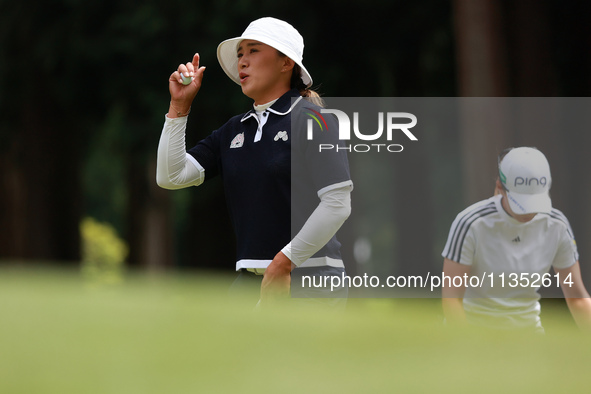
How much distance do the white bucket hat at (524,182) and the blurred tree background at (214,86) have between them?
5.59 ft

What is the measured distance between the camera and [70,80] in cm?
1573

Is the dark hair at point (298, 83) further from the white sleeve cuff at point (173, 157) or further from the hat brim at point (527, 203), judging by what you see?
the hat brim at point (527, 203)

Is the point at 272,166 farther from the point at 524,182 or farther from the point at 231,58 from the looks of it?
the point at 524,182

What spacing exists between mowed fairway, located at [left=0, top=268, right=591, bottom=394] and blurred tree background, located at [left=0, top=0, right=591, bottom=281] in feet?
6.10

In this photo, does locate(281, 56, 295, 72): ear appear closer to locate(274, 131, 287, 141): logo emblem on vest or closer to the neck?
the neck

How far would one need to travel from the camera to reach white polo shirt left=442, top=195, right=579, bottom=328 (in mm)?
4613

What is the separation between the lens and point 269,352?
12.6 feet

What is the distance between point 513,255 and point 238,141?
4.98 ft

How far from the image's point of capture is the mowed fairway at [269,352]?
10.9 feet

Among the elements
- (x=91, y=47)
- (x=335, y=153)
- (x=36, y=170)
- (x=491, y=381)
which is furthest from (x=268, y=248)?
(x=36, y=170)

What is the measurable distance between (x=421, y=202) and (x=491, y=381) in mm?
8409
